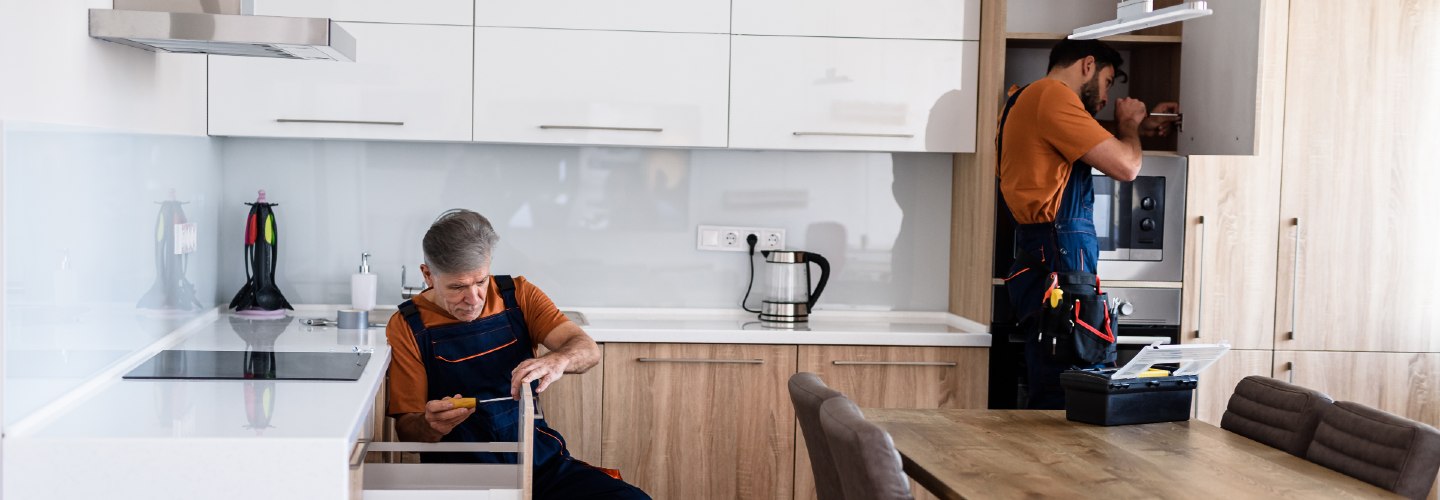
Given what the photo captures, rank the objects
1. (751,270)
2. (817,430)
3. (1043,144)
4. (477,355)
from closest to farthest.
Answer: (817,430) < (477,355) < (1043,144) < (751,270)

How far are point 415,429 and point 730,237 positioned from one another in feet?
5.27

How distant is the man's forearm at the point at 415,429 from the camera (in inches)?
100

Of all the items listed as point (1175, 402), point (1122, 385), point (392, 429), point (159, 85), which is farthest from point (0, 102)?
point (1175, 402)

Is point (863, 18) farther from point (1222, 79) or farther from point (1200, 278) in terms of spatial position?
point (1200, 278)

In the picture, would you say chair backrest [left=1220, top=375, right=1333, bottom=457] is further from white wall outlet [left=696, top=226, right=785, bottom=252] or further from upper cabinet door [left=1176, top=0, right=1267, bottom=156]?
white wall outlet [left=696, top=226, right=785, bottom=252]

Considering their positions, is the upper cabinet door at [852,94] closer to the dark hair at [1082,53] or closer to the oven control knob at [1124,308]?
the dark hair at [1082,53]

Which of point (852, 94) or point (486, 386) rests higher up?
point (852, 94)

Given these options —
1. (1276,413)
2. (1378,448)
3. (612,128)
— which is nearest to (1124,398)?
(1276,413)

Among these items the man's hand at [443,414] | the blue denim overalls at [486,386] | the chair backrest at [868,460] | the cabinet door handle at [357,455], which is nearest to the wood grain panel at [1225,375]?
the blue denim overalls at [486,386]

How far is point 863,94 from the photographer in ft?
11.8

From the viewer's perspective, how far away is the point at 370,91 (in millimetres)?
3471

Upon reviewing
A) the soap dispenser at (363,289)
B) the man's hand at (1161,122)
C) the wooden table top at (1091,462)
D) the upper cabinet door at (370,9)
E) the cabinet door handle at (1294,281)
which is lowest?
the wooden table top at (1091,462)

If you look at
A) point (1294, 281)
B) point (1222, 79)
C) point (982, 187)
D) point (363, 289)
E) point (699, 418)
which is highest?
point (1222, 79)

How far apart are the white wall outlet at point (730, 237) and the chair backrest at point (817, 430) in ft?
5.54
